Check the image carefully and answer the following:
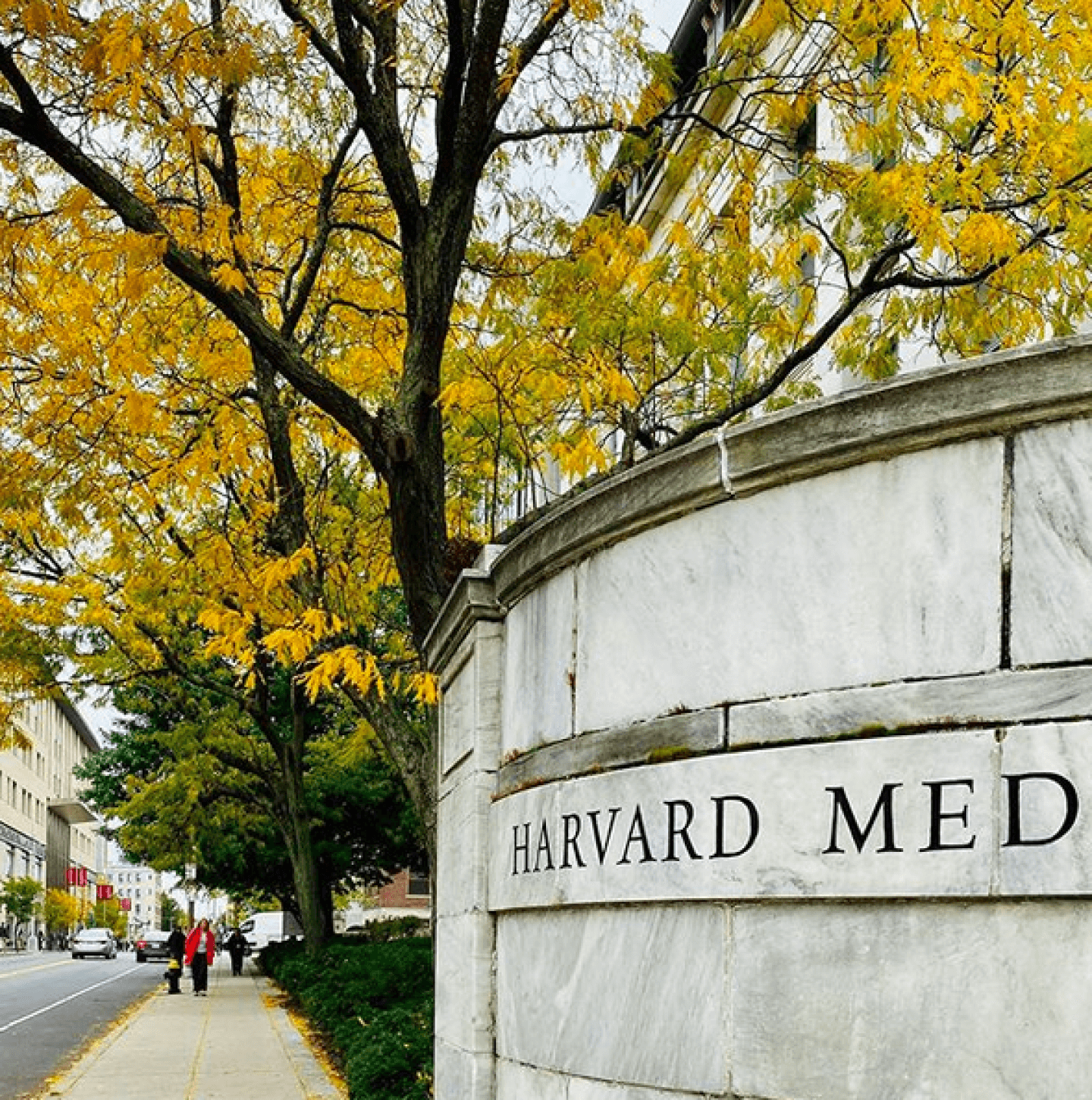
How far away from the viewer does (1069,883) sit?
12.2 ft

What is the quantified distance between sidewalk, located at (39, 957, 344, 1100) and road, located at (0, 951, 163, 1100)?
1.62ft

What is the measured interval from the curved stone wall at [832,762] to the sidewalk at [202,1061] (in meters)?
9.90

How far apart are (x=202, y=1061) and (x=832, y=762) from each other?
1484 centimetres

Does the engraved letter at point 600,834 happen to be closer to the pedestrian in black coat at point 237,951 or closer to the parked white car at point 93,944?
the pedestrian in black coat at point 237,951

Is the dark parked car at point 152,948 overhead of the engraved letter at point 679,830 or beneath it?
beneath

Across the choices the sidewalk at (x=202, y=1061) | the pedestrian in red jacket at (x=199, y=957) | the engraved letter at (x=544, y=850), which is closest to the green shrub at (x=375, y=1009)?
the sidewalk at (x=202, y=1061)

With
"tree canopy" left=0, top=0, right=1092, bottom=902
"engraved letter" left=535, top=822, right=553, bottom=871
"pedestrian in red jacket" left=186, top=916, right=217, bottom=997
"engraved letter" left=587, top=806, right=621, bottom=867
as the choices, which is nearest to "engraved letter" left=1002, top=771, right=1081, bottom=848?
"engraved letter" left=587, top=806, right=621, bottom=867

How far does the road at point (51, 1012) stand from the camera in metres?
18.3

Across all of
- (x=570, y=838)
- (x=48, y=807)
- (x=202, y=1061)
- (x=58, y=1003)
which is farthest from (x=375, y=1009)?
(x=48, y=807)

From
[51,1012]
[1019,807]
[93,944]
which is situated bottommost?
[93,944]

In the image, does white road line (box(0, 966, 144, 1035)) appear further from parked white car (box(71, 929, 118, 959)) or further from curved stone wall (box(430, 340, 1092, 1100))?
parked white car (box(71, 929, 118, 959))

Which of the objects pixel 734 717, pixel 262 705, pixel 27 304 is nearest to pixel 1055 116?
pixel 27 304

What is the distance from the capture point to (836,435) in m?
4.39

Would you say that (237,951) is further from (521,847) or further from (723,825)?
(723,825)
